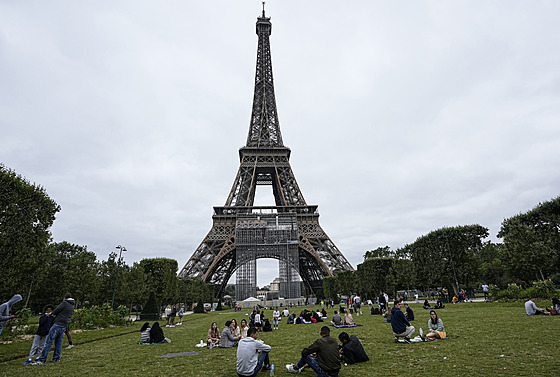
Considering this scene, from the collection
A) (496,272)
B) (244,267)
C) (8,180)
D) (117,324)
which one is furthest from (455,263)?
(8,180)

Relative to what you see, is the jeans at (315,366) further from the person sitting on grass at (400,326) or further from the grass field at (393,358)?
the person sitting on grass at (400,326)

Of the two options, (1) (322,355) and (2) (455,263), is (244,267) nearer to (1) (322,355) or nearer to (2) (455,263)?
(2) (455,263)

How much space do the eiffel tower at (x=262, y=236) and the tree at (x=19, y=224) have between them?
2540 cm

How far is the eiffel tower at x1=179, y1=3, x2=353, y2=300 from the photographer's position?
45.2 m

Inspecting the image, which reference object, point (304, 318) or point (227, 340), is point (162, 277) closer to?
point (304, 318)

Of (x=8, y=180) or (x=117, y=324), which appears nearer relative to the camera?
(x=8, y=180)

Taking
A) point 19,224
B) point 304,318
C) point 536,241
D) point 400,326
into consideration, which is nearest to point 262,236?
point 304,318

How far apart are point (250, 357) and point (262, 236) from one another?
142 ft

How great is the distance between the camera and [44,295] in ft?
131

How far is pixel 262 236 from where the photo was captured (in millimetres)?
48969

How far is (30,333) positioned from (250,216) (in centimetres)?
3459

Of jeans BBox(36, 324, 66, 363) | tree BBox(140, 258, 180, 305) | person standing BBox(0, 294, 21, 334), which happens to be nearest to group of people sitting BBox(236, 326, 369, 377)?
jeans BBox(36, 324, 66, 363)

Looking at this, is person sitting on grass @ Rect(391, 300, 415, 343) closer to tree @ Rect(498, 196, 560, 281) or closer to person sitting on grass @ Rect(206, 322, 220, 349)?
person sitting on grass @ Rect(206, 322, 220, 349)

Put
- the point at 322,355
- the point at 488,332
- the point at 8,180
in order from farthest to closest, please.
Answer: the point at 8,180, the point at 488,332, the point at 322,355
